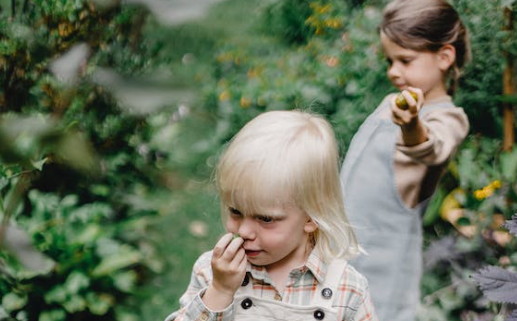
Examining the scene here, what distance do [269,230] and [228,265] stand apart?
12cm

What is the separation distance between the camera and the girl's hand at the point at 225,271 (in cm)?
167

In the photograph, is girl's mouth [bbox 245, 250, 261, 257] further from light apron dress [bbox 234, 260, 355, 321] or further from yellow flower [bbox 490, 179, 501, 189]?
yellow flower [bbox 490, 179, 501, 189]

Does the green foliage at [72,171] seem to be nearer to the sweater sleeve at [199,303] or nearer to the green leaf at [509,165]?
the sweater sleeve at [199,303]

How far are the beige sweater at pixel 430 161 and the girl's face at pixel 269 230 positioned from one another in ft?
2.14

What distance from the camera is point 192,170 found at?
15.0ft

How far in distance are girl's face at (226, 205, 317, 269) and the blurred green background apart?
3.27ft

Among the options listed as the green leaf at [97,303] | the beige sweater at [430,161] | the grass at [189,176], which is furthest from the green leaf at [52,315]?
the beige sweater at [430,161]

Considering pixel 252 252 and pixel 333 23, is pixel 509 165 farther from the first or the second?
pixel 252 252

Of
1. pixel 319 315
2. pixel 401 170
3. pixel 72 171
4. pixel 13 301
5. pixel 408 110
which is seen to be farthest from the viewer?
pixel 72 171

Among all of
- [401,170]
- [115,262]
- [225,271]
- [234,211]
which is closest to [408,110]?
[401,170]

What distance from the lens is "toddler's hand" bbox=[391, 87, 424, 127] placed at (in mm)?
2092

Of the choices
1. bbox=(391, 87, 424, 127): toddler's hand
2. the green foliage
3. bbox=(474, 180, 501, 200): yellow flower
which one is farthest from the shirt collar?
bbox=(474, 180, 501, 200): yellow flower

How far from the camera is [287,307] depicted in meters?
1.79

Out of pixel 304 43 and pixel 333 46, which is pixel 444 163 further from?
pixel 304 43
